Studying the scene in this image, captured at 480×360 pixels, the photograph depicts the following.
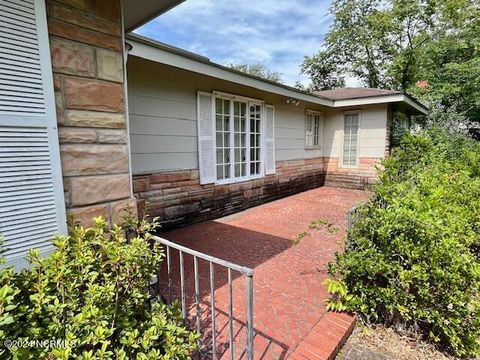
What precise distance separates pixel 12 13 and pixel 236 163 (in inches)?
196

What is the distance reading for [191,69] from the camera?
4.30m

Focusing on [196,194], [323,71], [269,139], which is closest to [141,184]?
[196,194]

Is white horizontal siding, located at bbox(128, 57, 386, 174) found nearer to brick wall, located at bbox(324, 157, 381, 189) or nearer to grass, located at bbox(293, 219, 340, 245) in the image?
grass, located at bbox(293, 219, 340, 245)

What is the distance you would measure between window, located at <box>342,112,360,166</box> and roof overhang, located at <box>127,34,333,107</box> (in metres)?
3.94

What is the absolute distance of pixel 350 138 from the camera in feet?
29.4

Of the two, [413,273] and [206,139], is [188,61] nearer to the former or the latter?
[206,139]

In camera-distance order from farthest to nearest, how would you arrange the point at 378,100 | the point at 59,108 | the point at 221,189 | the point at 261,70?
1. the point at 261,70
2. the point at 378,100
3. the point at 221,189
4. the point at 59,108

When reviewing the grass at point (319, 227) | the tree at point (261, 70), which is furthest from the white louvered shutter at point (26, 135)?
the tree at point (261, 70)

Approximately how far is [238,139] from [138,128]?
8.05ft

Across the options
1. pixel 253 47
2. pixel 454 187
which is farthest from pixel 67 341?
pixel 253 47

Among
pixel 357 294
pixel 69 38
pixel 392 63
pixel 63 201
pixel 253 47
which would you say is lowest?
pixel 357 294

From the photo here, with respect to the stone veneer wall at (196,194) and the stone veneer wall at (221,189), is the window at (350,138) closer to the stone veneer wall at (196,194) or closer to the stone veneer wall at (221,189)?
the stone veneer wall at (221,189)

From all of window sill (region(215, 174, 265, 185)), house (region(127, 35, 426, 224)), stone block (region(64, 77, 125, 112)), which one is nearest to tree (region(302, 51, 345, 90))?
house (region(127, 35, 426, 224))

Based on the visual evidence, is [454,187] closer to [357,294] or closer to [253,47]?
[357,294]
